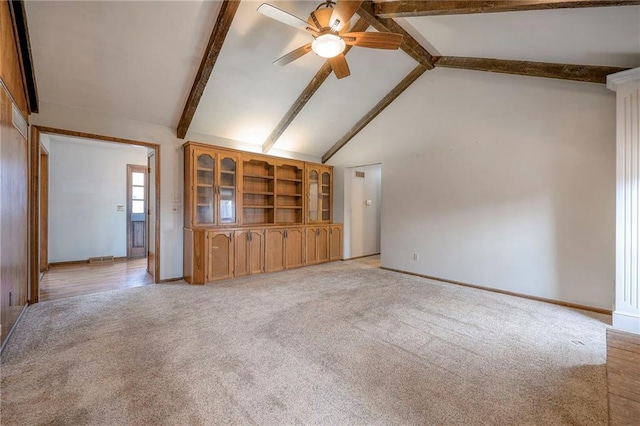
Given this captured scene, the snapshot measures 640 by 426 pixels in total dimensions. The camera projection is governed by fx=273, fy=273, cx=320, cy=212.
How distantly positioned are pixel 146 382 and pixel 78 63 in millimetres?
3627

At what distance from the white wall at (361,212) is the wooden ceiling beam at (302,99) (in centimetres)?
191

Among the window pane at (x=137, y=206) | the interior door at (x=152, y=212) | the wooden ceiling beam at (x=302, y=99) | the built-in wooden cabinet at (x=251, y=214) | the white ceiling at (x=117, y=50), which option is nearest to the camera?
the white ceiling at (x=117, y=50)

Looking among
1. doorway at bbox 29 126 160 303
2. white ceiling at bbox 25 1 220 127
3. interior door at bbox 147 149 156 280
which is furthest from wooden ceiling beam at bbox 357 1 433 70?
interior door at bbox 147 149 156 280

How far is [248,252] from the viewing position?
16.1ft

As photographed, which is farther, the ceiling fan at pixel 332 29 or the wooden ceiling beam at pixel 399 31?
the wooden ceiling beam at pixel 399 31

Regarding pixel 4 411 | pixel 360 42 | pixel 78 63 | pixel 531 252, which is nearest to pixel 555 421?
pixel 531 252

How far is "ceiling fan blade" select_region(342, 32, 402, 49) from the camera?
2760mm

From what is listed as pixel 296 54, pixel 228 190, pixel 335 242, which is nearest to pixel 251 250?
pixel 228 190

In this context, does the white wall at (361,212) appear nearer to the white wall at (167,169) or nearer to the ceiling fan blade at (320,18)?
the white wall at (167,169)

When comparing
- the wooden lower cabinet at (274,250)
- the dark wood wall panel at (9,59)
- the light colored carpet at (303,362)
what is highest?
the dark wood wall panel at (9,59)

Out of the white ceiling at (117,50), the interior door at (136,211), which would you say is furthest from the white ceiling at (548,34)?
the interior door at (136,211)

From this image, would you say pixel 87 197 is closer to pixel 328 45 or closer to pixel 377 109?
pixel 328 45

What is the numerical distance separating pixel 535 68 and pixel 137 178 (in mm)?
8068

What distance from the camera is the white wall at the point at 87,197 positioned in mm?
5789
